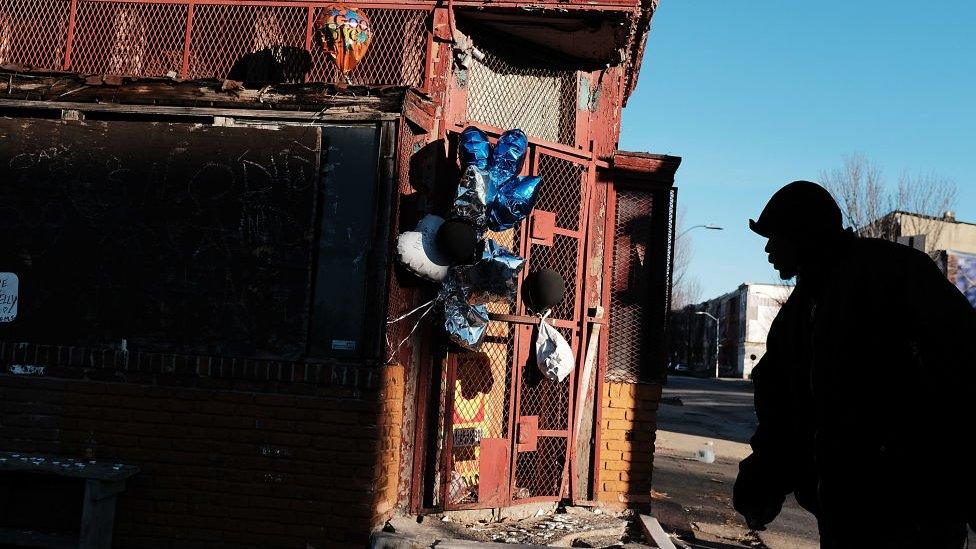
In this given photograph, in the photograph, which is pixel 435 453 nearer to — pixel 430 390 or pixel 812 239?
pixel 430 390

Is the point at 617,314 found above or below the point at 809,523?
above

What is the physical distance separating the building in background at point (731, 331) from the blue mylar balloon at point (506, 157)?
226 ft

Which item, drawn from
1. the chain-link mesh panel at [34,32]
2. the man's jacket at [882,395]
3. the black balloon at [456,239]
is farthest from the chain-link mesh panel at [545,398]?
the chain-link mesh panel at [34,32]

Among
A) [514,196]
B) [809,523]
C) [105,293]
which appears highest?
[514,196]

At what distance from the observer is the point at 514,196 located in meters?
7.10

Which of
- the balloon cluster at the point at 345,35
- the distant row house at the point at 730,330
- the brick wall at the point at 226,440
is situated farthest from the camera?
the distant row house at the point at 730,330

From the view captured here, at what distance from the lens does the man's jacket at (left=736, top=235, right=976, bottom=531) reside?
8.71ft

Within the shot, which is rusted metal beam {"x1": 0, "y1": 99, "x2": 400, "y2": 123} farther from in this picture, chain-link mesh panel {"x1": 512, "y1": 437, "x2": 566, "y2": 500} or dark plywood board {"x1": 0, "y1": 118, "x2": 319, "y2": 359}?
chain-link mesh panel {"x1": 512, "y1": 437, "x2": 566, "y2": 500}

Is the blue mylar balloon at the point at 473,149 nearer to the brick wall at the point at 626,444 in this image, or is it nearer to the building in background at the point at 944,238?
the brick wall at the point at 626,444

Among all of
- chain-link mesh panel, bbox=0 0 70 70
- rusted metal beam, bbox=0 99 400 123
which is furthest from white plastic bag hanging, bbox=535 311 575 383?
chain-link mesh panel, bbox=0 0 70 70

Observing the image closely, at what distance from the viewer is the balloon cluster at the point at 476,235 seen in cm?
677

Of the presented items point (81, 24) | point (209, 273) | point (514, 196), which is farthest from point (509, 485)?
point (81, 24)

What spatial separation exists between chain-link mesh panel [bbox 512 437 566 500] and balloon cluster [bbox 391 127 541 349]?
1407mm

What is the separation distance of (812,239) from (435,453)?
475cm
